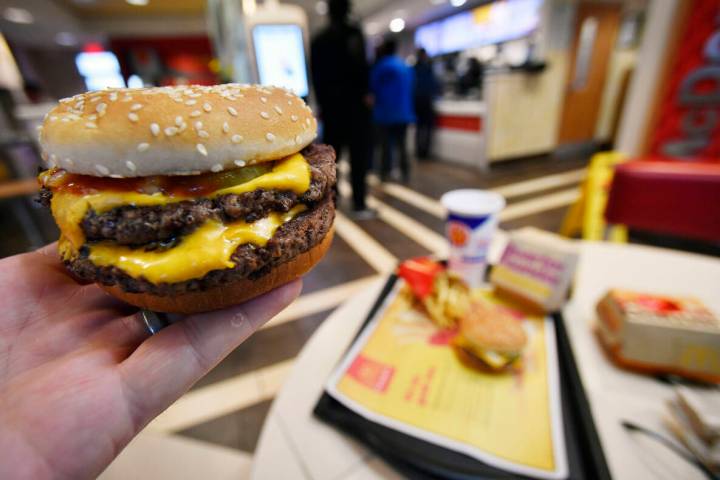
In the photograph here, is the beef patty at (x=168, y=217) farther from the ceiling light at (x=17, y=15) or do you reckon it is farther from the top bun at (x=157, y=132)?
the ceiling light at (x=17, y=15)

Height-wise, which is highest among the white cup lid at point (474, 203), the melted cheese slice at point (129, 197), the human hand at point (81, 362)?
the melted cheese slice at point (129, 197)

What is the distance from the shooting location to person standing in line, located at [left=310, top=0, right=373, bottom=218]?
9.19 feet

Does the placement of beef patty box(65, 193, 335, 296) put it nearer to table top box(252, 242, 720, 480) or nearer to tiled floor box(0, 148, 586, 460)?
table top box(252, 242, 720, 480)

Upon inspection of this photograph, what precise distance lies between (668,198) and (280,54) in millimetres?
3719

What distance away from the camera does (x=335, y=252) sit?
284cm

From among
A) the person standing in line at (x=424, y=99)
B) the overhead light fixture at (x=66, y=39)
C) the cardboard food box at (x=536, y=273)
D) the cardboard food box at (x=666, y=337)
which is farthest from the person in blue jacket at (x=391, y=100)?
the overhead light fixture at (x=66, y=39)

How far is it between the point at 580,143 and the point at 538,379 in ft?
24.2

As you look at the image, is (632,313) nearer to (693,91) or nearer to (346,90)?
(346,90)

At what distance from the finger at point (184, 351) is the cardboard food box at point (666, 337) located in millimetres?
784

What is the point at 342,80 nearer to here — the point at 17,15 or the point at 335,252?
the point at 335,252

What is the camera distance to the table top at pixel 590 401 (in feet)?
1.88

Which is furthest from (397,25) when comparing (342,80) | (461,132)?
(342,80)

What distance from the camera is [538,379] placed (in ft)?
2.41

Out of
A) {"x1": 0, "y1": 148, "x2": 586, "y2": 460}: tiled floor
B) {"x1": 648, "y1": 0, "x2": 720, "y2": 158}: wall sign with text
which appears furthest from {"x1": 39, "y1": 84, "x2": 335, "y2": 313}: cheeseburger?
{"x1": 648, "y1": 0, "x2": 720, "y2": 158}: wall sign with text
